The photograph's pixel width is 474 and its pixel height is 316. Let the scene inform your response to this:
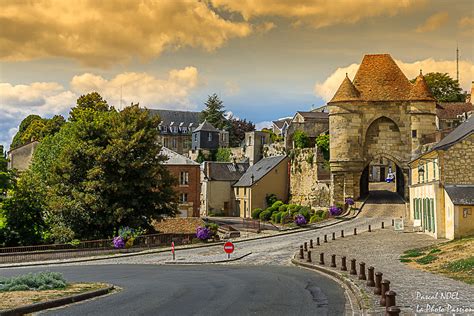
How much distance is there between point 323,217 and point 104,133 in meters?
21.4

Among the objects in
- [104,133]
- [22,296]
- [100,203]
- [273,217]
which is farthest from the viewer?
[273,217]

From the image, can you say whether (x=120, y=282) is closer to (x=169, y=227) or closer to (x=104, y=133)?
(x=104, y=133)

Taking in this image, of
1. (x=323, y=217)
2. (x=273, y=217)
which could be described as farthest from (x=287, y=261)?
(x=273, y=217)

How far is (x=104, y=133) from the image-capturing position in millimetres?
44656

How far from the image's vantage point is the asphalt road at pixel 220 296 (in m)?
13.8

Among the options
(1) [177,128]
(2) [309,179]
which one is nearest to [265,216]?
(2) [309,179]

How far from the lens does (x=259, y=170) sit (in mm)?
80875

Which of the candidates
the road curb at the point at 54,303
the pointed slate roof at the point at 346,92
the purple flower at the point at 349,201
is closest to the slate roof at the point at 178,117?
the pointed slate roof at the point at 346,92

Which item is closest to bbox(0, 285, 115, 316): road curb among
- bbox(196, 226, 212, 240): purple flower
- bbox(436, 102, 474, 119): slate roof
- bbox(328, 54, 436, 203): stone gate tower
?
bbox(196, 226, 212, 240): purple flower

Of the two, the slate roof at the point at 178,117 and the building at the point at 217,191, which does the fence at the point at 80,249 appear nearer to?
the building at the point at 217,191

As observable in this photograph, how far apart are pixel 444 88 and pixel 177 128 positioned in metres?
51.8

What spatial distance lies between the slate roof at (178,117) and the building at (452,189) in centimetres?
8990

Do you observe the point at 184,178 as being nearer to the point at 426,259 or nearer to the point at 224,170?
the point at 224,170

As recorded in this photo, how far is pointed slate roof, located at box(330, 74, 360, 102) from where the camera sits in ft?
196
